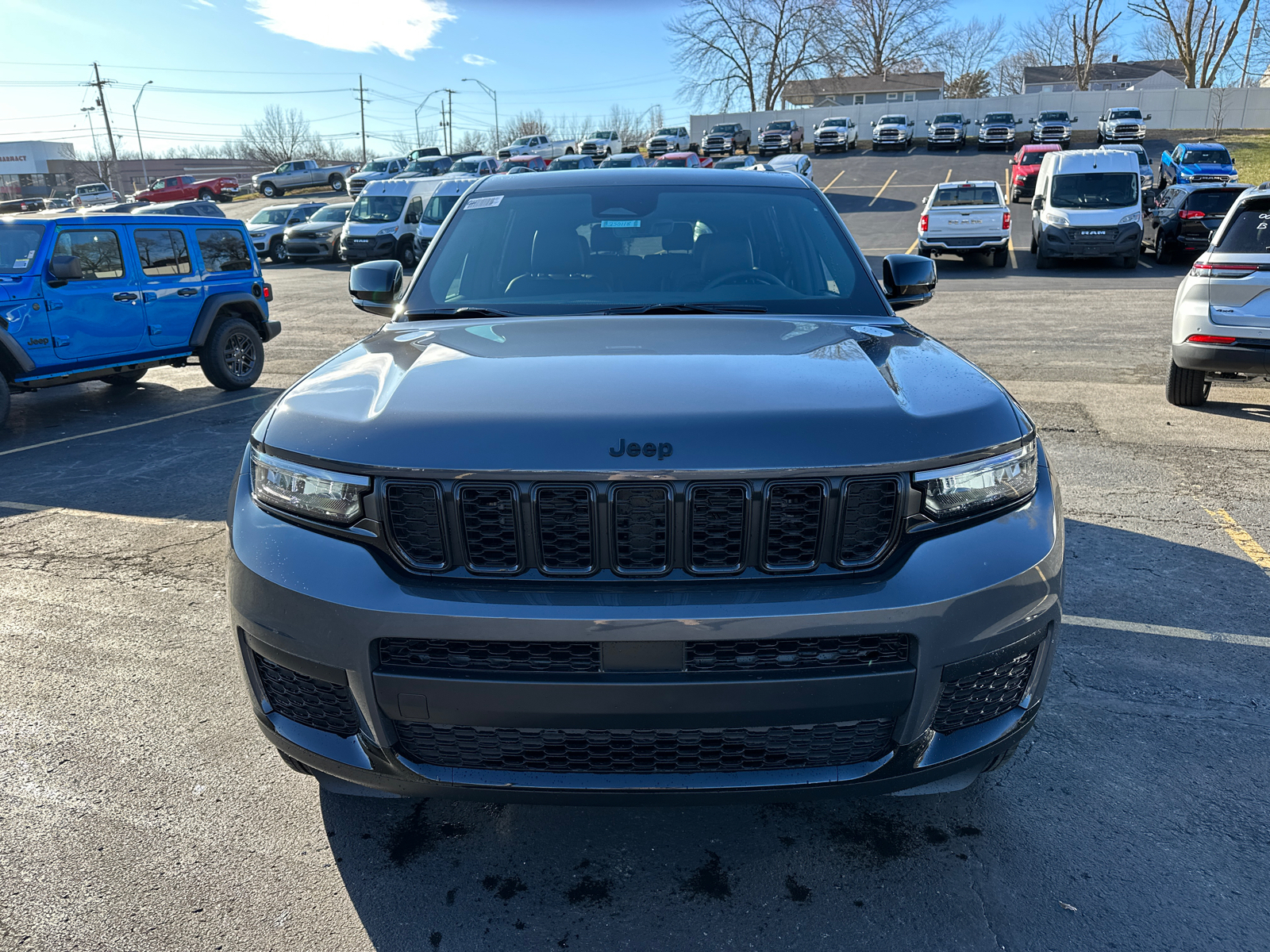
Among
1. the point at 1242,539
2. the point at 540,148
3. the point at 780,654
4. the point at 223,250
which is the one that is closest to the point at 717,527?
the point at 780,654

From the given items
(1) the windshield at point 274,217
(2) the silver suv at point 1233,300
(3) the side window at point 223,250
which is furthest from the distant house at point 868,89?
(2) the silver suv at point 1233,300

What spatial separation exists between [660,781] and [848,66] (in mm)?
87452

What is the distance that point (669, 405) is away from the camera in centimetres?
210

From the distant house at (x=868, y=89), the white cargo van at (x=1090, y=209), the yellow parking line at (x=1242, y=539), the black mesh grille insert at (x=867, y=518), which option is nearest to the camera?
the black mesh grille insert at (x=867, y=518)

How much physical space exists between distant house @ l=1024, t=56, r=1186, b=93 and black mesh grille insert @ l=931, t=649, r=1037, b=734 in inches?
4153

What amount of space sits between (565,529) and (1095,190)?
20.5 metres

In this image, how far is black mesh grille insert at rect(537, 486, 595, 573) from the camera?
6.55ft

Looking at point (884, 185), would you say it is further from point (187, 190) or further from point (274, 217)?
point (187, 190)

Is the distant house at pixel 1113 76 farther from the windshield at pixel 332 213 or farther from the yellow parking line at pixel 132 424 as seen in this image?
the yellow parking line at pixel 132 424

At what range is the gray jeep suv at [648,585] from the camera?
75.8 inches

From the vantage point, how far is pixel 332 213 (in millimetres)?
27188

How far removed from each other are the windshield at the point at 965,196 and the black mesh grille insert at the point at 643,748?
20.4m

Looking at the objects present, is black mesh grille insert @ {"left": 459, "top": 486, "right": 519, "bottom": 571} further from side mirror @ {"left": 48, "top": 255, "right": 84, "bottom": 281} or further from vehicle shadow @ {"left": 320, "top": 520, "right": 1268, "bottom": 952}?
side mirror @ {"left": 48, "top": 255, "right": 84, "bottom": 281}

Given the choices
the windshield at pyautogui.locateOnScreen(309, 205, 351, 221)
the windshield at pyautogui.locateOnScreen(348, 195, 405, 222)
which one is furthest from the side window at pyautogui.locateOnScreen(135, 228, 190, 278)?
the windshield at pyautogui.locateOnScreen(309, 205, 351, 221)
